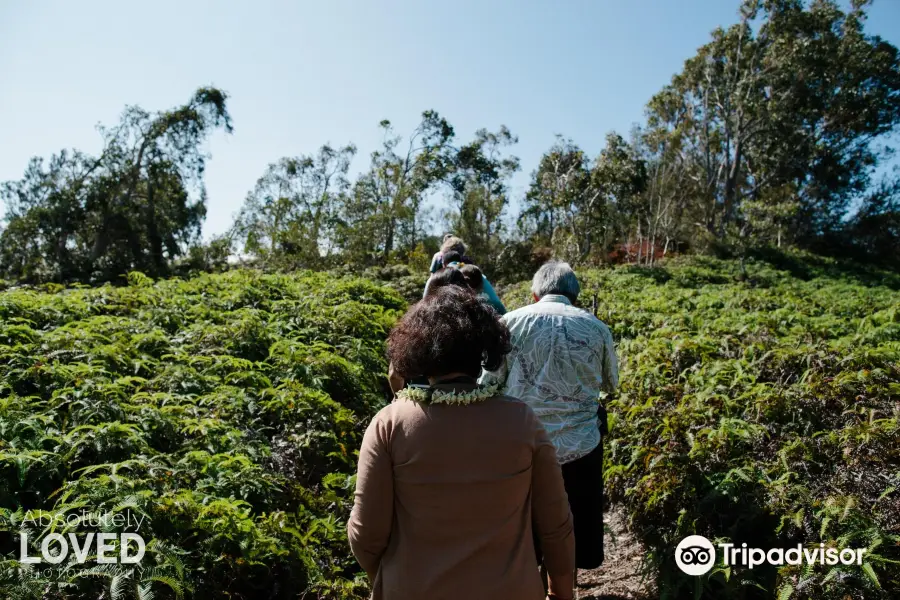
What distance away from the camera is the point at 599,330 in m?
3.06

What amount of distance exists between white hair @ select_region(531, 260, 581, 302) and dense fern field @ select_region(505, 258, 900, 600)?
5.51 feet

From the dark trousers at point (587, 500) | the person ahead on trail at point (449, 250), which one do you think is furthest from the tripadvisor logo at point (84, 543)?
the person ahead on trail at point (449, 250)

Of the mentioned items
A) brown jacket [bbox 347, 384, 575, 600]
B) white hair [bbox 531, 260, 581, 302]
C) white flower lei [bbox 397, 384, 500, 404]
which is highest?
white hair [bbox 531, 260, 581, 302]

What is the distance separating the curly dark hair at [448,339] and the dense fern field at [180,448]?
159 cm

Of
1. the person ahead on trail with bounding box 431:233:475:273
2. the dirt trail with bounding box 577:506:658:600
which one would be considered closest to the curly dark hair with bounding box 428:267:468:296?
the person ahead on trail with bounding box 431:233:475:273

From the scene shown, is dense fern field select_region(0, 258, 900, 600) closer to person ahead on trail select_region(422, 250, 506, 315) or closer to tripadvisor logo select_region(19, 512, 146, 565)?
tripadvisor logo select_region(19, 512, 146, 565)

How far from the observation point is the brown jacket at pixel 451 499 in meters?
1.72

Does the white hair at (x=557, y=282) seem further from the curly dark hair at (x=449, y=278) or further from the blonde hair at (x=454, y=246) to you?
the blonde hair at (x=454, y=246)

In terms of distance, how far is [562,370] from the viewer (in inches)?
117

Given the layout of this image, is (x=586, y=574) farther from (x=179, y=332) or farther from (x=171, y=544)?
(x=179, y=332)

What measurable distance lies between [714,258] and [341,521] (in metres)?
25.3

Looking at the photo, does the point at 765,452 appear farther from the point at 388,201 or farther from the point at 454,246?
the point at 388,201

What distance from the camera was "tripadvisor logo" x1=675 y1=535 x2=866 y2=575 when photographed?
3049 millimetres

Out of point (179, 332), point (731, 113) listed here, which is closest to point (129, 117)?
point (179, 332)
